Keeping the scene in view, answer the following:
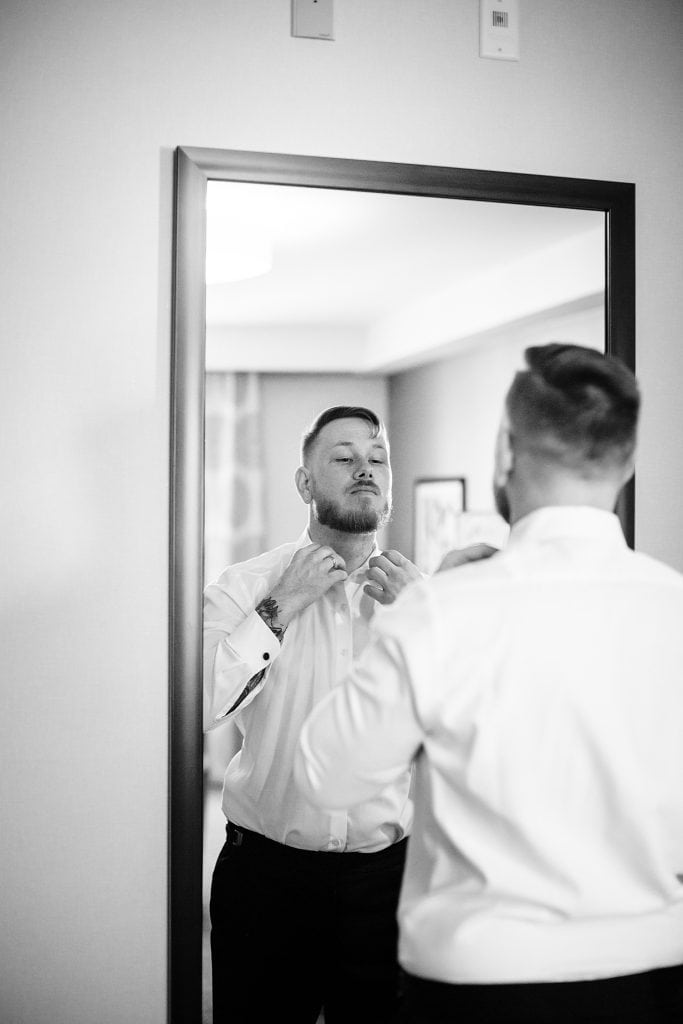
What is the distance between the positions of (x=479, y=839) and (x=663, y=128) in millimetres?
1458

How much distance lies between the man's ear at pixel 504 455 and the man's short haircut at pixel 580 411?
0.09ft

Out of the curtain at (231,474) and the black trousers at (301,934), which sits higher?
the curtain at (231,474)

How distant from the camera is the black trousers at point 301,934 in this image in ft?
5.20

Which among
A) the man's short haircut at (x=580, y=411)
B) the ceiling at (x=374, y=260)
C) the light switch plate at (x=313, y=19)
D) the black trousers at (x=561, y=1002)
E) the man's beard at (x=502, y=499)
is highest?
the light switch plate at (x=313, y=19)

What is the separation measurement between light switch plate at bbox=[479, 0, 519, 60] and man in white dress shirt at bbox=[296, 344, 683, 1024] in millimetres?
907

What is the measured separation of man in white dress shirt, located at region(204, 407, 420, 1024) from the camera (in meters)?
1.59

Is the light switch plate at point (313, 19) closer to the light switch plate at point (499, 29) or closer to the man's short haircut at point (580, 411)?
the light switch plate at point (499, 29)

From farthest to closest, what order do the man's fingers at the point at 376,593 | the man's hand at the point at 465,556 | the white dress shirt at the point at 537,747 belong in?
the man's fingers at the point at 376,593 < the man's hand at the point at 465,556 < the white dress shirt at the point at 537,747

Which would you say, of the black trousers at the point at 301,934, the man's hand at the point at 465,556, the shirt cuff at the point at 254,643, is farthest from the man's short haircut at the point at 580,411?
the black trousers at the point at 301,934

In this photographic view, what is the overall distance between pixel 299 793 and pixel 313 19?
1.37 meters

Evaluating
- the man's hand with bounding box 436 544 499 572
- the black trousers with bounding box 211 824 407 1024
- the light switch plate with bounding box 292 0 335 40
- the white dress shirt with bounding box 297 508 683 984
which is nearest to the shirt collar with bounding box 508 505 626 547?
the white dress shirt with bounding box 297 508 683 984

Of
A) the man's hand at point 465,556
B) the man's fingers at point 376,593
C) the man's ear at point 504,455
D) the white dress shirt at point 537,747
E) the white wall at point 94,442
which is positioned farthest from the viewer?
the man's fingers at point 376,593

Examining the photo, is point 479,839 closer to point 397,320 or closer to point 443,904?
point 443,904

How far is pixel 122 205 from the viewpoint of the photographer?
1594 mm
